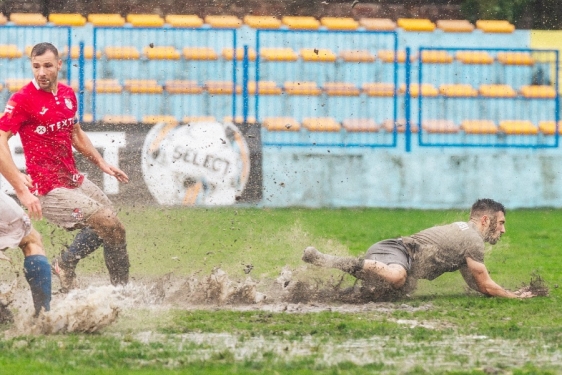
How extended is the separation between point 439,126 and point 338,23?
13.7ft

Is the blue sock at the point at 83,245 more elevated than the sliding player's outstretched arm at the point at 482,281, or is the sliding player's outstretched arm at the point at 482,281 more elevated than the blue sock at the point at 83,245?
the blue sock at the point at 83,245

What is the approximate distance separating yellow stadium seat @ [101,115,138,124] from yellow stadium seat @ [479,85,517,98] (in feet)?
18.9

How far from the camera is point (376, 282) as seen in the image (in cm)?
848

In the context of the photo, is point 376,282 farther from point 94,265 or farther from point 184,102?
point 184,102

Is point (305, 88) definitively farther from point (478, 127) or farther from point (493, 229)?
point (493, 229)

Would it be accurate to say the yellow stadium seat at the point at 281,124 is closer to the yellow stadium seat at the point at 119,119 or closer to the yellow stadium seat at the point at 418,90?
the yellow stadium seat at the point at 418,90

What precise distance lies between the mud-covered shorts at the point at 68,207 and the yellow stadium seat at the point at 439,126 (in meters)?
10.2

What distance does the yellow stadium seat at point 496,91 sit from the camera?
59.7 feet

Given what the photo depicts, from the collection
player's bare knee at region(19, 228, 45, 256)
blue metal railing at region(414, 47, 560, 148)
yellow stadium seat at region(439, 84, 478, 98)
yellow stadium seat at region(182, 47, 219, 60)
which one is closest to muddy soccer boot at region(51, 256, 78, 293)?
player's bare knee at region(19, 228, 45, 256)

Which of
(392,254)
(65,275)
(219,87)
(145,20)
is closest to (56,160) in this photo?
(65,275)

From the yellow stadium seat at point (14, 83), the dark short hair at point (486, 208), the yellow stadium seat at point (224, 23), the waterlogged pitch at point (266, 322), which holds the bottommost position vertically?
the waterlogged pitch at point (266, 322)

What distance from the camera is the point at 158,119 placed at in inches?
656

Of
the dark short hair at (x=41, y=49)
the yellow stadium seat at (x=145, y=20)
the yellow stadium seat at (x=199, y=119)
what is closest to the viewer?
the dark short hair at (x=41, y=49)

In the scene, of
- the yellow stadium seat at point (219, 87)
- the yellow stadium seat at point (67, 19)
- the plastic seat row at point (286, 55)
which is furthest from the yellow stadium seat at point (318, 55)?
the yellow stadium seat at point (67, 19)
